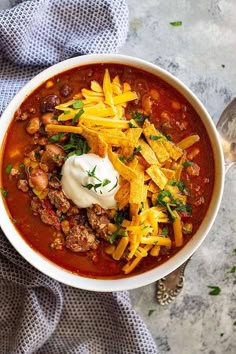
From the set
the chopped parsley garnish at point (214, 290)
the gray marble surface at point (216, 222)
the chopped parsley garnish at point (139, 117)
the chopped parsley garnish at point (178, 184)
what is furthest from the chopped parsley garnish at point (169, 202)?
the chopped parsley garnish at point (214, 290)

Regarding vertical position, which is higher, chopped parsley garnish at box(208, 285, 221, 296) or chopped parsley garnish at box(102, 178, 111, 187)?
chopped parsley garnish at box(102, 178, 111, 187)

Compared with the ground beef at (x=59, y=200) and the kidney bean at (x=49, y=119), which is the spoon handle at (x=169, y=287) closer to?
the ground beef at (x=59, y=200)

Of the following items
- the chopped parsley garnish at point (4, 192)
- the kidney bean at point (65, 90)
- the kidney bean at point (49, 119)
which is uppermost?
the kidney bean at point (65, 90)

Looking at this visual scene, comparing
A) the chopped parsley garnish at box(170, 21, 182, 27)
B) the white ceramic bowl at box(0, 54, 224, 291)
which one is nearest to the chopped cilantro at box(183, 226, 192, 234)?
the white ceramic bowl at box(0, 54, 224, 291)

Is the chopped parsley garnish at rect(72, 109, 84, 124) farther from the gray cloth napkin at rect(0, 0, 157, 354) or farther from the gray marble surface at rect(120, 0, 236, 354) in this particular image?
the gray marble surface at rect(120, 0, 236, 354)

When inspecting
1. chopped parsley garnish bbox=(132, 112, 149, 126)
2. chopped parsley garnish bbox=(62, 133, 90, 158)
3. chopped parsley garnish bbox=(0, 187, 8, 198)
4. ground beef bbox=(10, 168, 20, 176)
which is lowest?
chopped parsley garnish bbox=(0, 187, 8, 198)

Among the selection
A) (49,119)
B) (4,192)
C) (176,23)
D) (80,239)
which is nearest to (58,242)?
(80,239)
